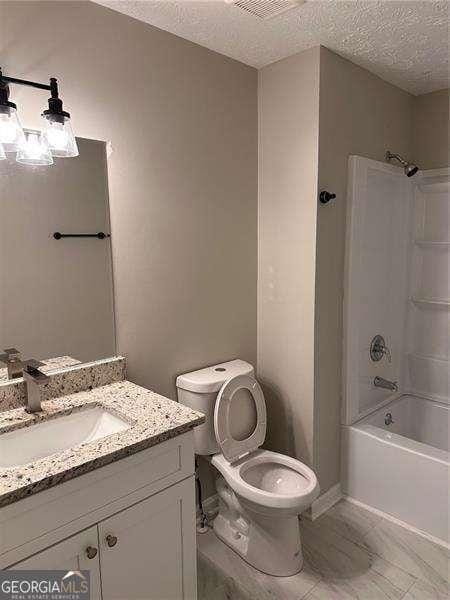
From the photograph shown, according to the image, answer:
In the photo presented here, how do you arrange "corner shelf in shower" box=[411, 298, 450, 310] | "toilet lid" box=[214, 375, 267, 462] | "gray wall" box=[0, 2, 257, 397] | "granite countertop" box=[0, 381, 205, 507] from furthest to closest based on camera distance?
"corner shelf in shower" box=[411, 298, 450, 310] → "toilet lid" box=[214, 375, 267, 462] → "gray wall" box=[0, 2, 257, 397] → "granite countertop" box=[0, 381, 205, 507]

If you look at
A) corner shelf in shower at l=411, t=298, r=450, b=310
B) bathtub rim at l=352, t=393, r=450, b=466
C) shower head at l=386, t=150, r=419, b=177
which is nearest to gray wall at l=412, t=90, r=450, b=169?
shower head at l=386, t=150, r=419, b=177

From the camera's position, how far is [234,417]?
2.13 metres

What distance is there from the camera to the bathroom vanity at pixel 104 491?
113 centimetres

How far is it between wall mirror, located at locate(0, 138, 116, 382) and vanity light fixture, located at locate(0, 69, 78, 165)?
6 centimetres

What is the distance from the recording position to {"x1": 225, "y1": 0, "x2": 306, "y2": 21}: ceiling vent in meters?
1.60

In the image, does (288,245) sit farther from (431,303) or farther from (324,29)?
(431,303)

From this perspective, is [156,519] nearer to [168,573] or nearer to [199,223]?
[168,573]

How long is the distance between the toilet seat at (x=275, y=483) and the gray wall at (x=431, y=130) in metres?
2.05

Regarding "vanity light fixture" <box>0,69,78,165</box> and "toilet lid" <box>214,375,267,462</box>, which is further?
"toilet lid" <box>214,375,267,462</box>

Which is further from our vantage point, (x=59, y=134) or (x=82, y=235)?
(x=82, y=235)

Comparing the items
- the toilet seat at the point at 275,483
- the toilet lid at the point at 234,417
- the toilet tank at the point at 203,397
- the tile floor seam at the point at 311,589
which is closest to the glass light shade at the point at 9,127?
the toilet tank at the point at 203,397

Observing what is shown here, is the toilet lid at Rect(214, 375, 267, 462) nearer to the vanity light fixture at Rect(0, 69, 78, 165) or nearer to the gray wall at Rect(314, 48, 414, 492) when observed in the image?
the gray wall at Rect(314, 48, 414, 492)

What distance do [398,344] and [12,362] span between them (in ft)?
7.78

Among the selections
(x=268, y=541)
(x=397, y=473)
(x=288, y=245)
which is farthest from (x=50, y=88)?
(x=397, y=473)
